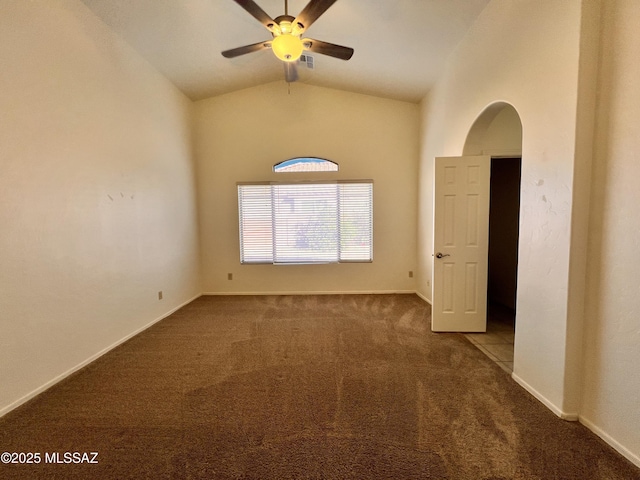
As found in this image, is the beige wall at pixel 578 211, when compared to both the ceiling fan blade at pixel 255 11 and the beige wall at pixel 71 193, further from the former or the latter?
the beige wall at pixel 71 193

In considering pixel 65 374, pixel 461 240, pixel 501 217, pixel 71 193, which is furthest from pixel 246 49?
pixel 501 217

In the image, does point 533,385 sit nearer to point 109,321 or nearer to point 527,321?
point 527,321

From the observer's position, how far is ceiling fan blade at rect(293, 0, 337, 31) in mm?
2087

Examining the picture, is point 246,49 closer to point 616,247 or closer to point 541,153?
point 541,153

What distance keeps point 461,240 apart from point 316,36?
301cm

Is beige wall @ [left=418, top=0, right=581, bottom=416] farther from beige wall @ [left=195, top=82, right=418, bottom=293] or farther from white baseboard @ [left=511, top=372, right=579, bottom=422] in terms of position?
beige wall @ [left=195, top=82, right=418, bottom=293]

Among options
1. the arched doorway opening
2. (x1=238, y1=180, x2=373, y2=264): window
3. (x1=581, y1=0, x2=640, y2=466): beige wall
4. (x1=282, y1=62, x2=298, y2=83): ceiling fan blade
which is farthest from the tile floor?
(x1=282, y1=62, x2=298, y2=83): ceiling fan blade

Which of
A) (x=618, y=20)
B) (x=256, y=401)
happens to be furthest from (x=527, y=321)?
(x=256, y=401)

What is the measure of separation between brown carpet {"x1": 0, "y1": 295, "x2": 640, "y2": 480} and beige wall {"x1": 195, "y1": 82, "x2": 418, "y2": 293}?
1949mm

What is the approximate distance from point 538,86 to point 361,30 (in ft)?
6.65

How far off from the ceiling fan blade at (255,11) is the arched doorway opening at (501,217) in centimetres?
220

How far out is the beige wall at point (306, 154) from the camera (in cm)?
483

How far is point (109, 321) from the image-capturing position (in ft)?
9.58

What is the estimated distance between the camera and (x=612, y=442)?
63.6 inches
